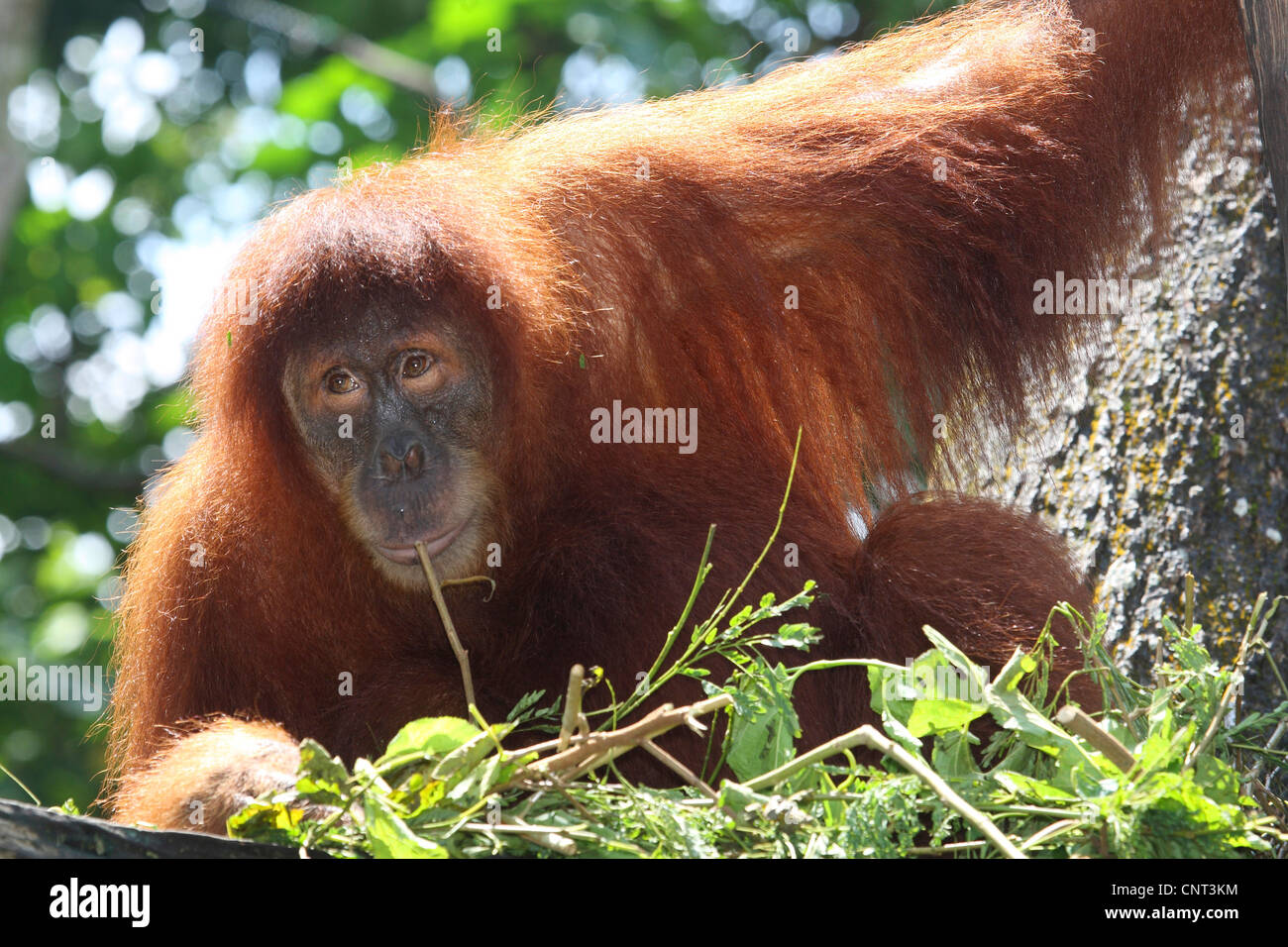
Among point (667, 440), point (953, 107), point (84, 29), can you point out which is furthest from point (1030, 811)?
point (84, 29)

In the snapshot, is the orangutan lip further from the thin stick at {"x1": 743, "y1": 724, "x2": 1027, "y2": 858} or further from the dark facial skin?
the thin stick at {"x1": 743, "y1": 724, "x2": 1027, "y2": 858}

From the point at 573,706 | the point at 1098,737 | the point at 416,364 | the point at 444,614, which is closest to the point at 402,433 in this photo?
the point at 416,364

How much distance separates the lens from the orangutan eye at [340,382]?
3.08 metres

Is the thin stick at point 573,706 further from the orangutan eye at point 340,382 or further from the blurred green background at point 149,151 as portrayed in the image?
the blurred green background at point 149,151

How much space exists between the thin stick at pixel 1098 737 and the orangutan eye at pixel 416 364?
1.60 metres

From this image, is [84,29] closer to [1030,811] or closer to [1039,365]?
[1039,365]

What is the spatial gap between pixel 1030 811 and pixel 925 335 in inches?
58.7

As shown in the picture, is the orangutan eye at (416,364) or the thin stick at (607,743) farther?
the orangutan eye at (416,364)

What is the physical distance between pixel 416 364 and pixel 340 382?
0.18m

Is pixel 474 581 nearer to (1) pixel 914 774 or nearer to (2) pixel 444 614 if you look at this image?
(2) pixel 444 614

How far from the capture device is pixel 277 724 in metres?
2.91

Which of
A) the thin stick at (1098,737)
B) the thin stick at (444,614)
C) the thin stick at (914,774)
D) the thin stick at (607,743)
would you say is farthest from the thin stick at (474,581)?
the thin stick at (1098,737)

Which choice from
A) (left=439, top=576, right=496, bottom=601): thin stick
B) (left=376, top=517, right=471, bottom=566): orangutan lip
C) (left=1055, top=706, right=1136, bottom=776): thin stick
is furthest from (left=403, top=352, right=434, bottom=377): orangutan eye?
(left=1055, top=706, right=1136, bottom=776): thin stick

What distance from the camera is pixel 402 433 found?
10.0ft
